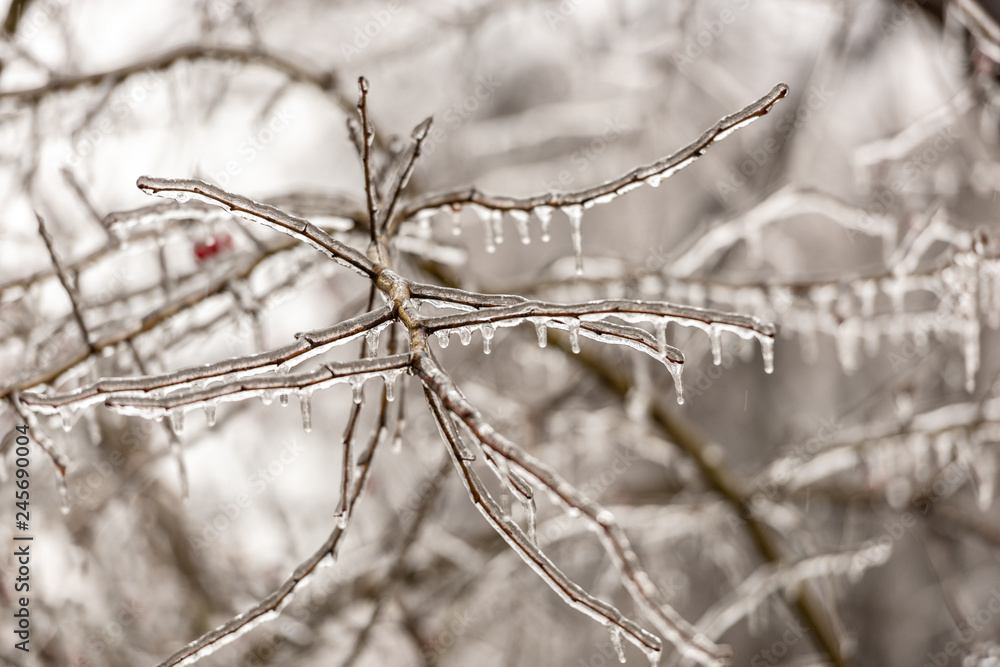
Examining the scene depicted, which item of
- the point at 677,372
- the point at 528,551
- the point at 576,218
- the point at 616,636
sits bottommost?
the point at 616,636

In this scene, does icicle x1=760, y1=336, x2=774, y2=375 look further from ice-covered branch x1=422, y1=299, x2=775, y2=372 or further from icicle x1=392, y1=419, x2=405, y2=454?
icicle x1=392, y1=419, x2=405, y2=454

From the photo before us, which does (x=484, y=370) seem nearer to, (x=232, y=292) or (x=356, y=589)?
(x=356, y=589)

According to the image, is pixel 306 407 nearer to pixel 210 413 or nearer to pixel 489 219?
pixel 210 413

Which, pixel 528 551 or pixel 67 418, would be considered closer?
pixel 528 551

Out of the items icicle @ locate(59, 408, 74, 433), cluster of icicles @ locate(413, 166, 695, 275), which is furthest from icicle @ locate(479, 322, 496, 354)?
icicle @ locate(59, 408, 74, 433)

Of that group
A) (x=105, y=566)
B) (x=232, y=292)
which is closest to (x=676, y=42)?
(x=232, y=292)

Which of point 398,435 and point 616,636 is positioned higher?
point 398,435

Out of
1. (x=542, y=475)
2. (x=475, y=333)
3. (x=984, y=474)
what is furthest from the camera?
(x=984, y=474)

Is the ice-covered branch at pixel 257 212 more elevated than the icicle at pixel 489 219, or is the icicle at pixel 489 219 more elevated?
the icicle at pixel 489 219

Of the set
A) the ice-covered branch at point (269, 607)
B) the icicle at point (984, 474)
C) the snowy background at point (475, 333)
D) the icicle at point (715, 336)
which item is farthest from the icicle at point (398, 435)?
the icicle at point (984, 474)

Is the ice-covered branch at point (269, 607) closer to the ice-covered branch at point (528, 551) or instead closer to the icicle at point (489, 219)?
the ice-covered branch at point (528, 551)

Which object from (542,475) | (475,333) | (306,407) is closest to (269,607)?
(306,407)

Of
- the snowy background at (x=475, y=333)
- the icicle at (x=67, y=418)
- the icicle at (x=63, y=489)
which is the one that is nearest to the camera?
the icicle at (x=67, y=418)
